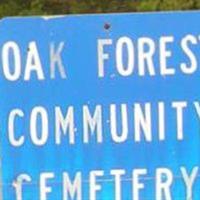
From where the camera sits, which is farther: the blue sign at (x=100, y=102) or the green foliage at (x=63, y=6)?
the green foliage at (x=63, y=6)

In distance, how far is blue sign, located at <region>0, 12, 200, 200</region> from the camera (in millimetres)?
2164

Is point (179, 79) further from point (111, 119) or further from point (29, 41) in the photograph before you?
point (29, 41)

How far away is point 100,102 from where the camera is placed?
2.17 meters

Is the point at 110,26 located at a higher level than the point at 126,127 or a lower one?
higher

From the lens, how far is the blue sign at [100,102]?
2.16 meters

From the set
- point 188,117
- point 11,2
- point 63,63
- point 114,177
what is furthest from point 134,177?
point 11,2

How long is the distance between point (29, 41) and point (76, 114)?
0.22m

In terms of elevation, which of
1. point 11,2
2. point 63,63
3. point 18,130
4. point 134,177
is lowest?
point 134,177

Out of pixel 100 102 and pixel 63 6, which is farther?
pixel 63 6

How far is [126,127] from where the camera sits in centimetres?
218

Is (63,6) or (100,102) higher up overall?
(63,6)

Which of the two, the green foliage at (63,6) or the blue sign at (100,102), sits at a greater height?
the green foliage at (63,6)

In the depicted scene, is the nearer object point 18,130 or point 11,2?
point 18,130

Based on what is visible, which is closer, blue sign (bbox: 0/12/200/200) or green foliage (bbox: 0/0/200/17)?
blue sign (bbox: 0/12/200/200)
